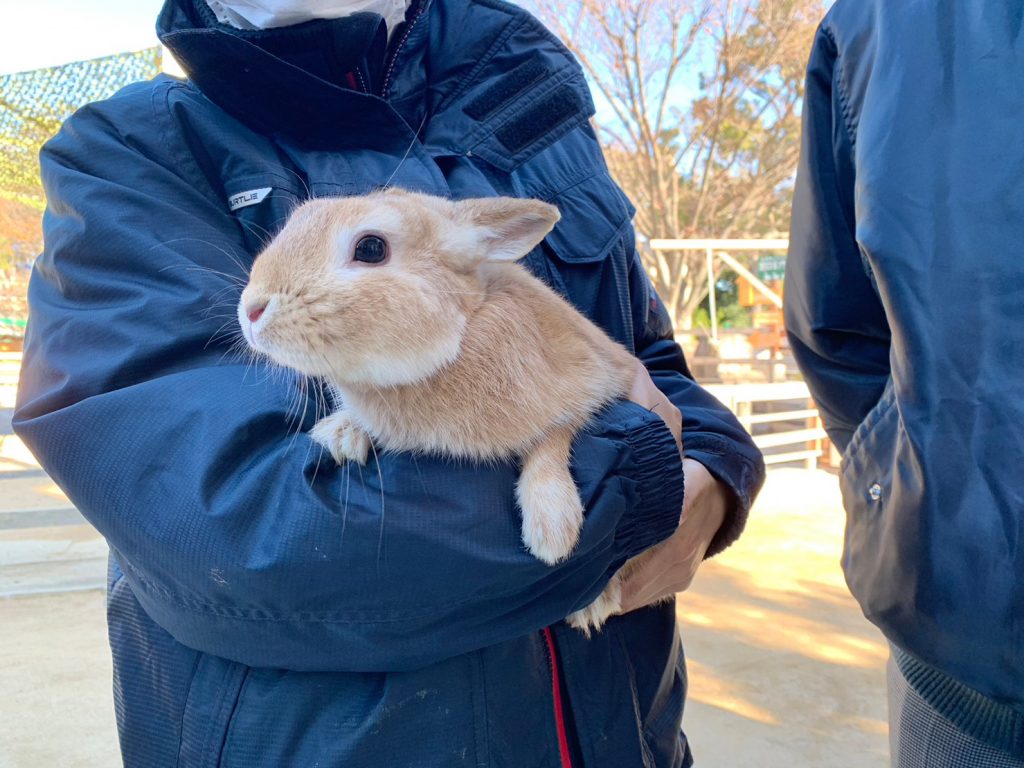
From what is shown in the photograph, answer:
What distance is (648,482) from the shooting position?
4.44 feet

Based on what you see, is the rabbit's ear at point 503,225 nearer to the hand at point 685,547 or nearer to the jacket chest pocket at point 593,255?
the jacket chest pocket at point 593,255

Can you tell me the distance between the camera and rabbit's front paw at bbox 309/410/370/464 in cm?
129

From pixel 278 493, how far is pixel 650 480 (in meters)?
0.63

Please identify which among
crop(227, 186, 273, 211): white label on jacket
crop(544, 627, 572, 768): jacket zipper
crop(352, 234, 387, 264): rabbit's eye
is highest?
crop(227, 186, 273, 211): white label on jacket

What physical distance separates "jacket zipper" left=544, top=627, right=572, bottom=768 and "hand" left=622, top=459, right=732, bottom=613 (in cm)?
17

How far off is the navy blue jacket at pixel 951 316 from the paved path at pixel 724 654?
2757 millimetres

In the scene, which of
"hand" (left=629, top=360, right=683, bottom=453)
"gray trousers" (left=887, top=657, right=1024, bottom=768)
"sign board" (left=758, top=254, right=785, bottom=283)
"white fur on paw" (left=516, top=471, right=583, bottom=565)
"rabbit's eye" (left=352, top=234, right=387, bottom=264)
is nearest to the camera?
"white fur on paw" (left=516, top=471, right=583, bottom=565)

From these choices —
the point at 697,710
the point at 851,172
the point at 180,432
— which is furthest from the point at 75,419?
the point at 697,710

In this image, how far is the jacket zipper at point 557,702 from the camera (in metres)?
1.48

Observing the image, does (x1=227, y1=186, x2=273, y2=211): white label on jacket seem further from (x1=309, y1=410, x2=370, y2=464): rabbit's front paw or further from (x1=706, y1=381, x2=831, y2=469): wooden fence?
(x1=706, y1=381, x2=831, y2=469): wooden fence

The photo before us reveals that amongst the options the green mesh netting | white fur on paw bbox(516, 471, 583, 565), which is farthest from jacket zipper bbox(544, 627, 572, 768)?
the green mesh netting

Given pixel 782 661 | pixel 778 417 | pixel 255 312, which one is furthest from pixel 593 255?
pixel 778 417

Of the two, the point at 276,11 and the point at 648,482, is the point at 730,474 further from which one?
the point at 276,11

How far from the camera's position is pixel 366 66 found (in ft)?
6.11
